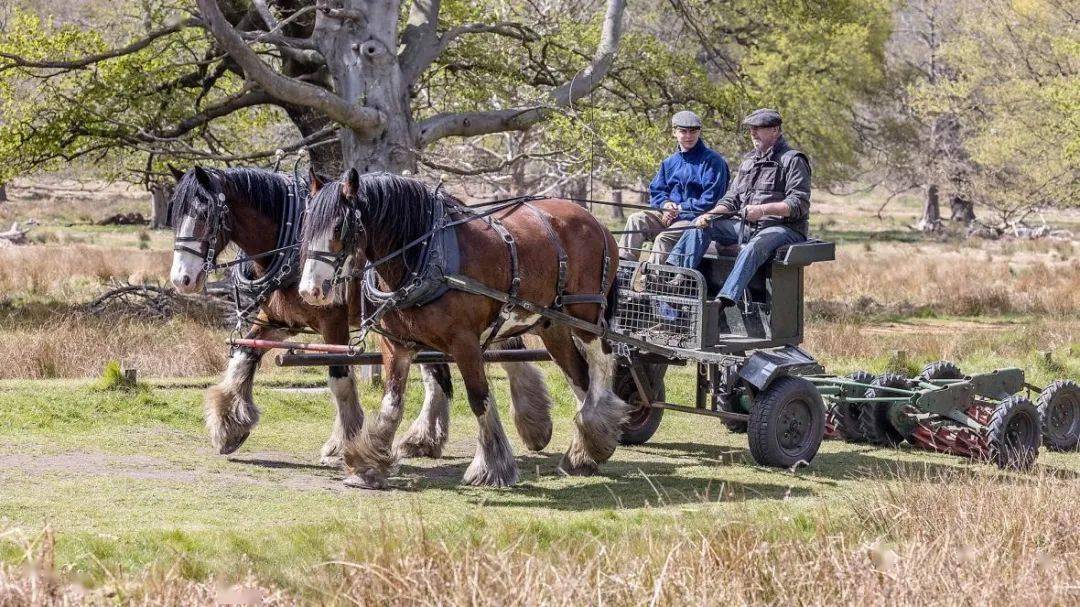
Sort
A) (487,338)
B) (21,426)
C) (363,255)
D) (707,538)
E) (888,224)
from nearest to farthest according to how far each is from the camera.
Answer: (707,538) < (363,255) < (487,338) < (21,426) < (888,224)

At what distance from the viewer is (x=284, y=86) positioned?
522 inches

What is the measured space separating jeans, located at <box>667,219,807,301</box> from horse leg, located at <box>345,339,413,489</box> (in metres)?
2.34

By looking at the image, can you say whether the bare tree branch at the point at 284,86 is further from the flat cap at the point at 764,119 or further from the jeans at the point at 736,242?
the flat cap at the point at 764,119

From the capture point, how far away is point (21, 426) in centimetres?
1044

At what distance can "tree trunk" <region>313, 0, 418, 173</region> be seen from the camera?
14398 mm

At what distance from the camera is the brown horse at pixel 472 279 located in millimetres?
8070

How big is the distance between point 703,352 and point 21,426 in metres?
5.23

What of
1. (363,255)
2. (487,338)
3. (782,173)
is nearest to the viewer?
(363,255)

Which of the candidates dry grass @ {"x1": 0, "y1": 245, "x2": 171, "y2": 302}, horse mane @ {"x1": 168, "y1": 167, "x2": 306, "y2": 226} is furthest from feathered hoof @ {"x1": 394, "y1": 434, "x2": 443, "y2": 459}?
dry grass @ {"x1": 0, "y1": 245, "x2": 171, "y2": 302}

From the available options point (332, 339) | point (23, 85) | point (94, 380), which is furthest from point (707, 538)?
point (23, 85)

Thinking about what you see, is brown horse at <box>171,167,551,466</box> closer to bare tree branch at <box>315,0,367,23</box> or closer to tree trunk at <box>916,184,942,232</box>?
bare tree branch at <box>315,0,367,23</box>

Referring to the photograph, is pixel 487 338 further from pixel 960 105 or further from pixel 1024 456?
pixel 960 105

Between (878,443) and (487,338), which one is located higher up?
(487,338)

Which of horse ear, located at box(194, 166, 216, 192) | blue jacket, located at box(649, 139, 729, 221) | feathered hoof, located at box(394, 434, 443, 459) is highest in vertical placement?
blue jacket, located at box(649, 139, 729, 221)
